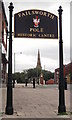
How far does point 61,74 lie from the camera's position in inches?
414

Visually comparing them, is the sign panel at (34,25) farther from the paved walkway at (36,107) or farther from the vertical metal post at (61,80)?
the paved walkway at (36,107)

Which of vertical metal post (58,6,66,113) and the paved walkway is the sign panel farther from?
the paved walkway

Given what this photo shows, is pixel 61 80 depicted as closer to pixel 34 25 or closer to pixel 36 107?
pixel 36 107

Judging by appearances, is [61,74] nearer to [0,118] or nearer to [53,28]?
[53,28]

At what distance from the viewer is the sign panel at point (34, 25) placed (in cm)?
1073

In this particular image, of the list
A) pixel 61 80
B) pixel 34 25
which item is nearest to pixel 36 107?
pixel 61 80

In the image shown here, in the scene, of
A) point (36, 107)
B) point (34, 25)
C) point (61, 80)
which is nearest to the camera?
point (61, 80)

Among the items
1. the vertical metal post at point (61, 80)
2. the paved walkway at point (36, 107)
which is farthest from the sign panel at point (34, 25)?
the paved walkway at point (36, 107)

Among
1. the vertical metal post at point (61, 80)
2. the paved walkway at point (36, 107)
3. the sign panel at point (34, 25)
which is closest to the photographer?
the paved walkway at point (36, 107)

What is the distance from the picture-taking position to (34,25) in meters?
10.8

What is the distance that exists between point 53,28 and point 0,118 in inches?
175

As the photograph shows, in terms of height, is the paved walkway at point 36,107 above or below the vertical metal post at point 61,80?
below

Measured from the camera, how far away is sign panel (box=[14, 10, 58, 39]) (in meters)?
10.7

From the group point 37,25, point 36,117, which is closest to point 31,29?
point 37,25
